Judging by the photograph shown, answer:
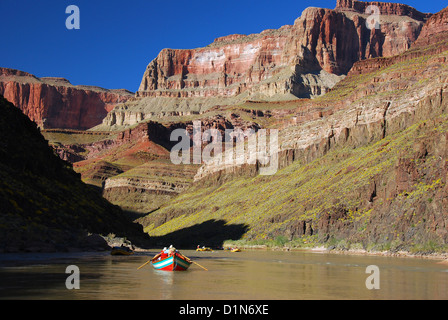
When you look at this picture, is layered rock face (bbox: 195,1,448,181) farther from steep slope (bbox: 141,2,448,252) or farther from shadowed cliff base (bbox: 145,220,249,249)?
shadowed cliff base (bbox: 145,220,249,249)

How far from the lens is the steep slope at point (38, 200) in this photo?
169ft

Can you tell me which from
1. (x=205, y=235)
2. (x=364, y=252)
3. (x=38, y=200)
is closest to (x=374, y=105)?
(x=205, y=235)

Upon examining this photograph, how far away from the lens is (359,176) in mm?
A: 88438

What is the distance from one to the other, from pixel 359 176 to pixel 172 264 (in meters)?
51.9

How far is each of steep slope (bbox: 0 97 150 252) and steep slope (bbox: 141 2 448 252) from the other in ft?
102

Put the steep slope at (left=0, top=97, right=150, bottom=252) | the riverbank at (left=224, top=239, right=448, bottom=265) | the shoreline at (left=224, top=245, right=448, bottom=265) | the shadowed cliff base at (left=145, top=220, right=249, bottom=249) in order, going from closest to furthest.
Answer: the steep slope at (left=0, top=97, right=150, bottom=252)
the shoreline at (left=224, top=245, right=448, bottom=265)
the riverbank at (left=224, top=239, right=448, bottom=265)
the shadowed cliff base at (left=145, top=220, right=249, bottom=249)

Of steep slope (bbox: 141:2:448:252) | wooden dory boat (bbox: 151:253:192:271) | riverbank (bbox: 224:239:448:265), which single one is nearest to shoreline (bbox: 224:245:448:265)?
riverbank (bbox: 224:239:448:265)

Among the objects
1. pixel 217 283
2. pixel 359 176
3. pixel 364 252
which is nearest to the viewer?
pixel 217 283

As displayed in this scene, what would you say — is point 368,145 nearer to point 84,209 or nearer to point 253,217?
point 253,217

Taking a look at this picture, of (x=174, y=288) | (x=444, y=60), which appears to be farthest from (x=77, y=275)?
(x=444, y=60)

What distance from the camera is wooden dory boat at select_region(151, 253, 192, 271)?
44.0 m

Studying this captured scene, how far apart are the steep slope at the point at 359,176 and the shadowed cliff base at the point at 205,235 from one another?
2427 millimetres

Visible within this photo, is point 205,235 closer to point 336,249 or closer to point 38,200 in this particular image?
point 336,249
